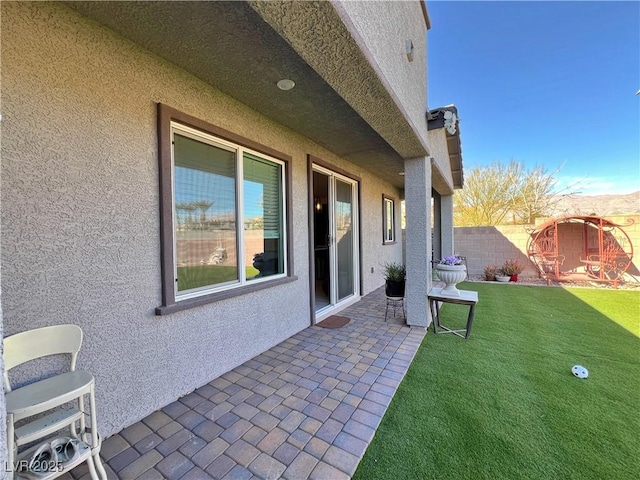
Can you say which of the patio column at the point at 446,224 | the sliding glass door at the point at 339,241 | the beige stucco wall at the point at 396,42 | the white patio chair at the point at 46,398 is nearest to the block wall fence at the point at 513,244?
the patio column at the point at 446,224

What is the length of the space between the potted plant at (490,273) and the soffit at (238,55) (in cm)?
598

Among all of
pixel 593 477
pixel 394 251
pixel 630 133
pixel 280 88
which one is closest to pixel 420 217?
pixel 280 88

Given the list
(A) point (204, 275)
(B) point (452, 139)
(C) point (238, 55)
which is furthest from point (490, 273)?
(C) point (238, 55)

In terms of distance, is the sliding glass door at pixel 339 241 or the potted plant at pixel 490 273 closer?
the sliding glass door at pixel 339 241

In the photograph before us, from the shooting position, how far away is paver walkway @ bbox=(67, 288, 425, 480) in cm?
159

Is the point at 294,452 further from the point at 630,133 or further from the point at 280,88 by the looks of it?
the point at 630,133

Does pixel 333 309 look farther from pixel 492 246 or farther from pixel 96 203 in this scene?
pixel 492 246

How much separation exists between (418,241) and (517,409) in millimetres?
2232

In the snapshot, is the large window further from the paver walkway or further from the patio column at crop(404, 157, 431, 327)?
the paver walkway

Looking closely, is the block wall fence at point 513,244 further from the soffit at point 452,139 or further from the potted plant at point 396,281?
the potted plant at point 396,281

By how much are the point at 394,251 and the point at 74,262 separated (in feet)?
24.4

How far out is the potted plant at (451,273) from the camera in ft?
12.0

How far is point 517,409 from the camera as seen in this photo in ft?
6.79

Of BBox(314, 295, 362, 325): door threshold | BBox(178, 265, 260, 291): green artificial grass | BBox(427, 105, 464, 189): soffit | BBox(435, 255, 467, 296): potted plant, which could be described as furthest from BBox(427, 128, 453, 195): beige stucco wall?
BBox(178, 265, 260, 291): green artificial grass
